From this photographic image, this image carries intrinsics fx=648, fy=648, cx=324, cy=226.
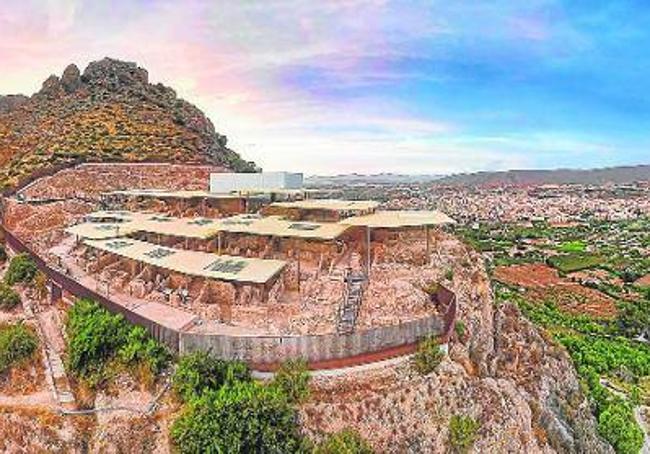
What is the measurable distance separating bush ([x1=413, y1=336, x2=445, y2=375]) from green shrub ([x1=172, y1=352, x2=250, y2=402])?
299 inches

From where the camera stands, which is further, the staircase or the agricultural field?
the agricultural field

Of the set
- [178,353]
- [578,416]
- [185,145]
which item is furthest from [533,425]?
[185,145]

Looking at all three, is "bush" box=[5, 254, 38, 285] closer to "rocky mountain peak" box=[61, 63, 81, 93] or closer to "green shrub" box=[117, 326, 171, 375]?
"green shrub" box=[117, 326, 171, 375]

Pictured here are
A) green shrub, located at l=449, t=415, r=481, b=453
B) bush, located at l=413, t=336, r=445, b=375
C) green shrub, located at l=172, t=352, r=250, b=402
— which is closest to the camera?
green shrub, located at l=172, t=352, r=250, b=402

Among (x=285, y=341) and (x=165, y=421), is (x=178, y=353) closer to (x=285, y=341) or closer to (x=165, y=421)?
(x=165, y=421)

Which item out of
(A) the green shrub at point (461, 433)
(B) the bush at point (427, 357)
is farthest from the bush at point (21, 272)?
(A) the green shrub at point (461, 433)

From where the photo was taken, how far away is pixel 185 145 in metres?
80.5

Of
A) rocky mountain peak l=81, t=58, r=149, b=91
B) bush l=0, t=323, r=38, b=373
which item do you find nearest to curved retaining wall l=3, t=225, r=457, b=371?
bush l=0, t=323, r=38, b=373

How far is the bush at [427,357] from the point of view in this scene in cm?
2873

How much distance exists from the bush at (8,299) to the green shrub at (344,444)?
22600 mm

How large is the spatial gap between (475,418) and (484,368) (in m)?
5.24

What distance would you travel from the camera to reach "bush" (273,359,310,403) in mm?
25906

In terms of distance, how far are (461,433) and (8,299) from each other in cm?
2692

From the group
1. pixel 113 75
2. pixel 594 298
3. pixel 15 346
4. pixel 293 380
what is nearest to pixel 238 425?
pixel 293 380
